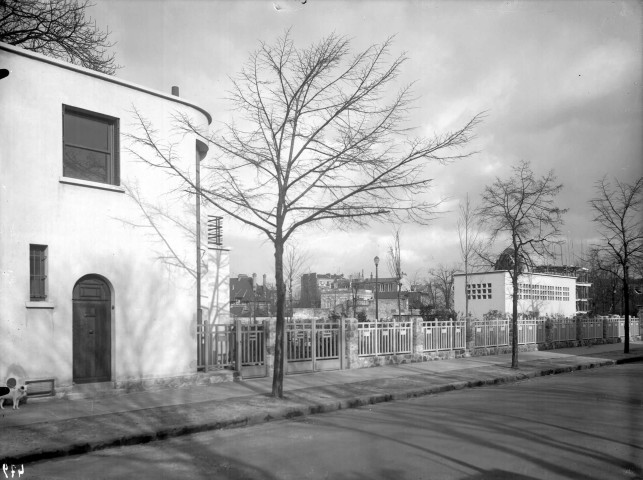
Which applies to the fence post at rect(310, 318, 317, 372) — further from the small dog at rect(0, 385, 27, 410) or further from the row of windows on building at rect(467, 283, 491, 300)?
the row of windows on building at rect(467, 283, 491, 300)

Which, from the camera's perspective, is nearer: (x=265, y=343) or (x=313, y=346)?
(x=265, y=343)

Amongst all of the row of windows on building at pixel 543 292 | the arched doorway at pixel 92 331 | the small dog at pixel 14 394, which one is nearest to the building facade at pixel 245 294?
the row of windows on building at pixel 543 292

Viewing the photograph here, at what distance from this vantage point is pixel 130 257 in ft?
43.2

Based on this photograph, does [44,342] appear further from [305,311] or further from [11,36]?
[305,311]

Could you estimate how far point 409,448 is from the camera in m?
7.62

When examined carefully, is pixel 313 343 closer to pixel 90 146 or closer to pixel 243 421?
pixel 243 421

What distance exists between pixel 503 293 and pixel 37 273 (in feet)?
125

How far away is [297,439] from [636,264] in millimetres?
21699

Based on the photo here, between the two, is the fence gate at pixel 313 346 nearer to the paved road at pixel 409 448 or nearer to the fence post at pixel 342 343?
the fence post at pixel 342 343

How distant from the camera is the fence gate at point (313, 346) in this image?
640 inches

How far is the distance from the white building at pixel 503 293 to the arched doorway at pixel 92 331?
33.5 meters

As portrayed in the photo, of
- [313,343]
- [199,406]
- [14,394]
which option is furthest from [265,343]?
[14,394]

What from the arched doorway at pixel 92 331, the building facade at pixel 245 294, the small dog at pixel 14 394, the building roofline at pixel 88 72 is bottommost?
the building facade at pixel 245 294

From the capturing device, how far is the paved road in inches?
261
